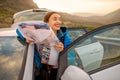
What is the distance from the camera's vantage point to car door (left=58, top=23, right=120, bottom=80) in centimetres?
277

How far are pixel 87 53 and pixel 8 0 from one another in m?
120

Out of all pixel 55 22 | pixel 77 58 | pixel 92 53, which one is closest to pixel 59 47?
pixel 77 58

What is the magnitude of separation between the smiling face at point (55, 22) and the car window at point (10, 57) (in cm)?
51

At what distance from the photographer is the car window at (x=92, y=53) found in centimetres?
287

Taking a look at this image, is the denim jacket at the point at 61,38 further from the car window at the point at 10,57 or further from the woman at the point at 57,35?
the car window at the point at 10,57

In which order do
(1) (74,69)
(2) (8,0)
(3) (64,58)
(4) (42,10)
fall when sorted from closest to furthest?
(1) (74,69) < (3) (64,58) < (4) (42,10) < (2) (8,0)

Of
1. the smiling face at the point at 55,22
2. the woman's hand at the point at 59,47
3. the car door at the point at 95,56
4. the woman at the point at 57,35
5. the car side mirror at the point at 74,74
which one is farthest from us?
the smiling face at the point at 55,22

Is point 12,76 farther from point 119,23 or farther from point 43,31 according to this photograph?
point 119,23

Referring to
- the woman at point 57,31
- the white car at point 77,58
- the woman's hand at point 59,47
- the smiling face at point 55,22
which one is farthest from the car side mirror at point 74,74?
the smiling face at point 55,22

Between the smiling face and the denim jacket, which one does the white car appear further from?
the smiling face

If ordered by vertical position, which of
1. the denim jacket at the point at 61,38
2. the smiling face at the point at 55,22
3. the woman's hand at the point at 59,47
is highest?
the smiling face at the point at 55,22

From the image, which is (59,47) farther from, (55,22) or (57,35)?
(55,22)

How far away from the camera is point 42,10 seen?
26.6 feet

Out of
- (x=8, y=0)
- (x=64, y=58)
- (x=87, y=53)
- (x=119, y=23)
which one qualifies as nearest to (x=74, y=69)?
(x=64, y=58)
